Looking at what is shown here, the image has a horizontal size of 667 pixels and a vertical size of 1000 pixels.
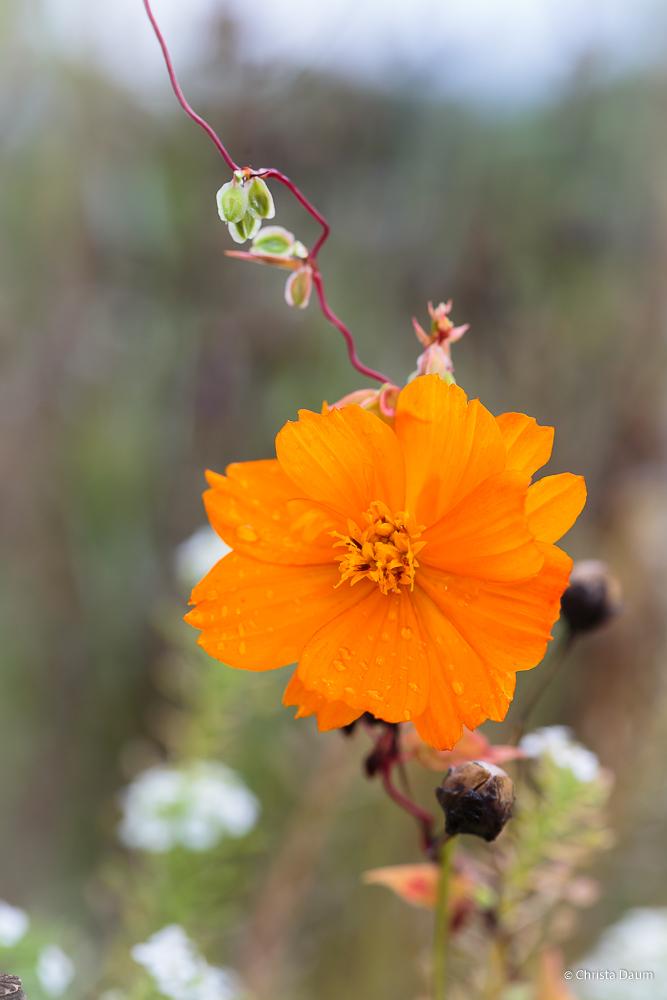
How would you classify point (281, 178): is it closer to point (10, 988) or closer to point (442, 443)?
point (442, 443)

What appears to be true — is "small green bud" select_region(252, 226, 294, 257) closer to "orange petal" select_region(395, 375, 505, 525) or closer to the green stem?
"orange petal" select_region(395, 375, 505, 525)

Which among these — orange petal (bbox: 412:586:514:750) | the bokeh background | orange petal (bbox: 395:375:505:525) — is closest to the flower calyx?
orange petal (bbox: 395:375:505:525)

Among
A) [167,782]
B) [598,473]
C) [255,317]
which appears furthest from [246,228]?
[598,473]

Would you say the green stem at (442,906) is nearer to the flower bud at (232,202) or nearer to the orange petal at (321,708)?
the orange petal at (321,708)

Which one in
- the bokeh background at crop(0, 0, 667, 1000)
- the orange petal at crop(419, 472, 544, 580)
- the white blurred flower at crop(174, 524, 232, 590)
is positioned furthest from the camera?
the bokeh background at crop(0, 0, 667, 1000)

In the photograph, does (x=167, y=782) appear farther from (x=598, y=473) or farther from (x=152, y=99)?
(x=152, y=99)

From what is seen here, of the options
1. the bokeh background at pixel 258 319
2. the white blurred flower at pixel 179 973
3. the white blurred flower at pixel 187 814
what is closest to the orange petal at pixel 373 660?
the white blurred flower at pixel 179 973
